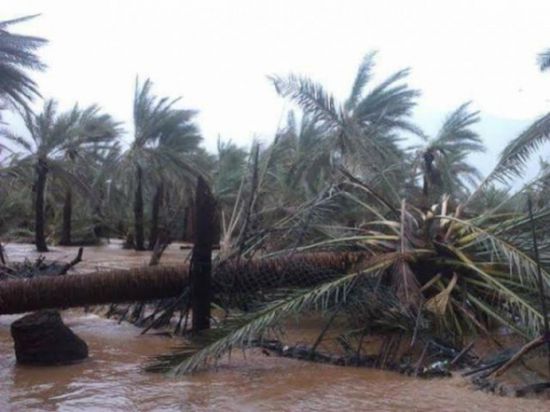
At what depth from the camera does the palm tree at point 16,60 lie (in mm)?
13234

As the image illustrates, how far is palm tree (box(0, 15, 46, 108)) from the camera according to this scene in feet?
43.4

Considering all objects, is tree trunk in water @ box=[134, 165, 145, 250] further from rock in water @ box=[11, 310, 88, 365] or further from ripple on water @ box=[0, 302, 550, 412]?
rock in water @ box=[11, 310, 88, 365]

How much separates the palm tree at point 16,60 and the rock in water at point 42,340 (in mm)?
7632

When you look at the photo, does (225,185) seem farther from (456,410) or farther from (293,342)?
(456,410)

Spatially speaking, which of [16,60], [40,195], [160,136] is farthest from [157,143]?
[16,60]

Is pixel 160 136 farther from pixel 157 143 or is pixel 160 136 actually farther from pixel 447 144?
pixel 447 144

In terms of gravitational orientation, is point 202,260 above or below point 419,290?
above

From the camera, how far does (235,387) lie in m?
6.27

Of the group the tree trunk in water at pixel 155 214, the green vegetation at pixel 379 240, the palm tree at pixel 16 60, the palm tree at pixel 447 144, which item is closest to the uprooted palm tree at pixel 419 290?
the green vegetation at pixel 379 240

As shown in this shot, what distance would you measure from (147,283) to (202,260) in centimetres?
85

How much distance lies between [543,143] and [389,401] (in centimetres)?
869

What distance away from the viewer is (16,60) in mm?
13555

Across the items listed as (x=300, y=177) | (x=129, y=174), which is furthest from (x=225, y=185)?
(x=300, y=177)

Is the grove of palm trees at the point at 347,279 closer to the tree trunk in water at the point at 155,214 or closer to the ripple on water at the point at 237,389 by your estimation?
the ripple on water at the point at 237,389
